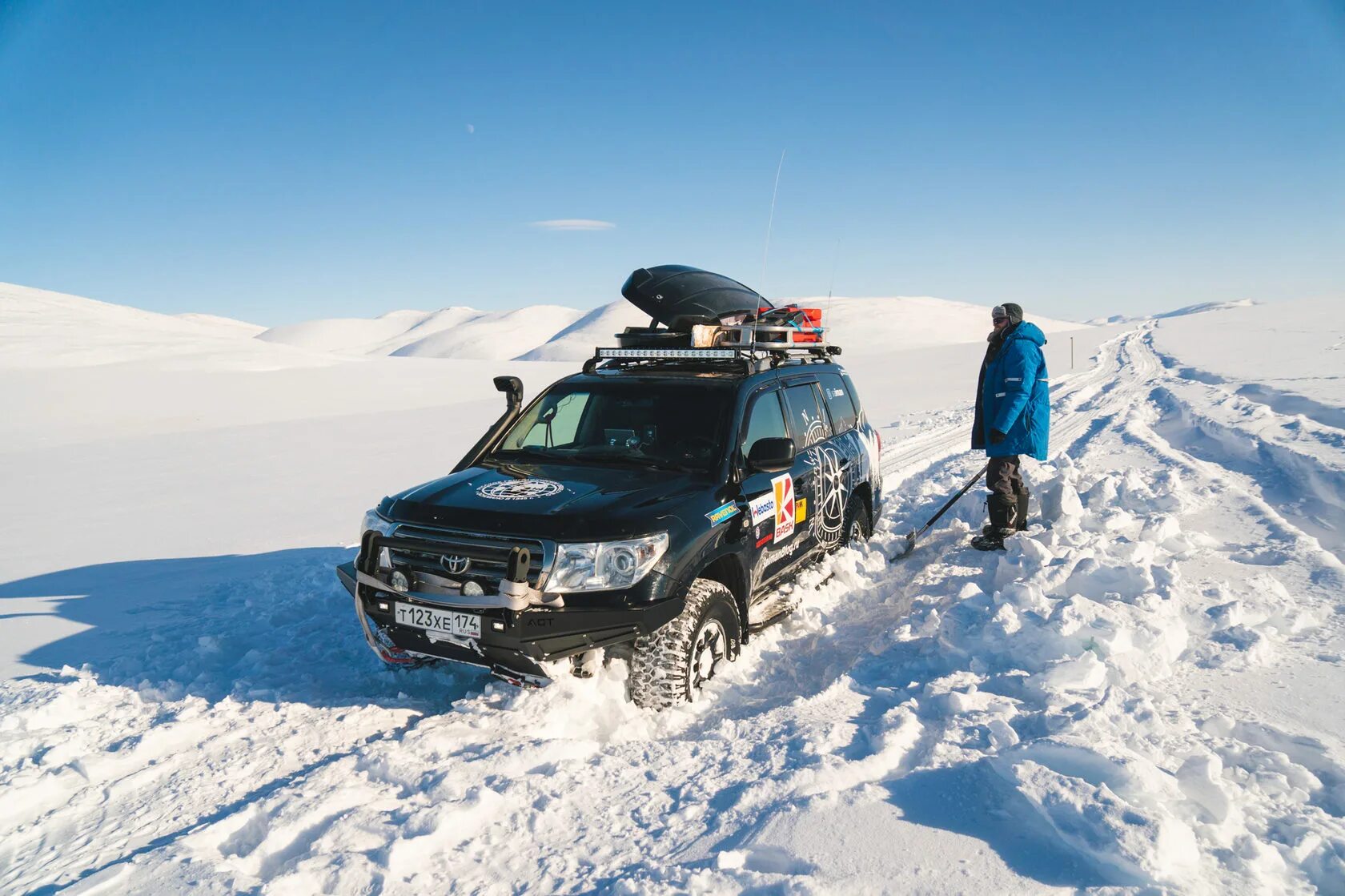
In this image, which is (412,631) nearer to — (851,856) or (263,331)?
(851,856)

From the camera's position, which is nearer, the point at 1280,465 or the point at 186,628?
the point at 186,628

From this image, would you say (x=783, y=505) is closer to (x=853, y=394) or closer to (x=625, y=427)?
(x=625, y=427)

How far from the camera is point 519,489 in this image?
4109mm

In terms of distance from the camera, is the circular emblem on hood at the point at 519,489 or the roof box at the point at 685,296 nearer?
the circular emblem on hood at the point at 519,489

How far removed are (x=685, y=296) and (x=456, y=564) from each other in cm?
318

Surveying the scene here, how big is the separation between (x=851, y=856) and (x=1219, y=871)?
1104mm

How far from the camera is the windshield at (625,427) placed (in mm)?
4602

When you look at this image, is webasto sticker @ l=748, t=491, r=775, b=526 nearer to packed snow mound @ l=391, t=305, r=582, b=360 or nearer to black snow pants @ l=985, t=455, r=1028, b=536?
black snow pants @ l=985, t=455, r=1028, b=536

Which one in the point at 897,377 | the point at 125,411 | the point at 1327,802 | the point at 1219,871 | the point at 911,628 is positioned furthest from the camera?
the point at 897,377

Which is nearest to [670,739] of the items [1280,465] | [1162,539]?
[1162,539]

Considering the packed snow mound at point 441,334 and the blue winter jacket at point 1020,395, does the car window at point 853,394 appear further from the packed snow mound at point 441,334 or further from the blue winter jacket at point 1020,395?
the packed snow mound at point 441,334

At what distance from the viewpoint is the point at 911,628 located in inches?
188

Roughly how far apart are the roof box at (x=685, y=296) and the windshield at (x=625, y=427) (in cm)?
110

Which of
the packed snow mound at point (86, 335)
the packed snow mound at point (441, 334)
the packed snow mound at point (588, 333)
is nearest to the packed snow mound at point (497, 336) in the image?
the packed snow mound at point (441, 334)
